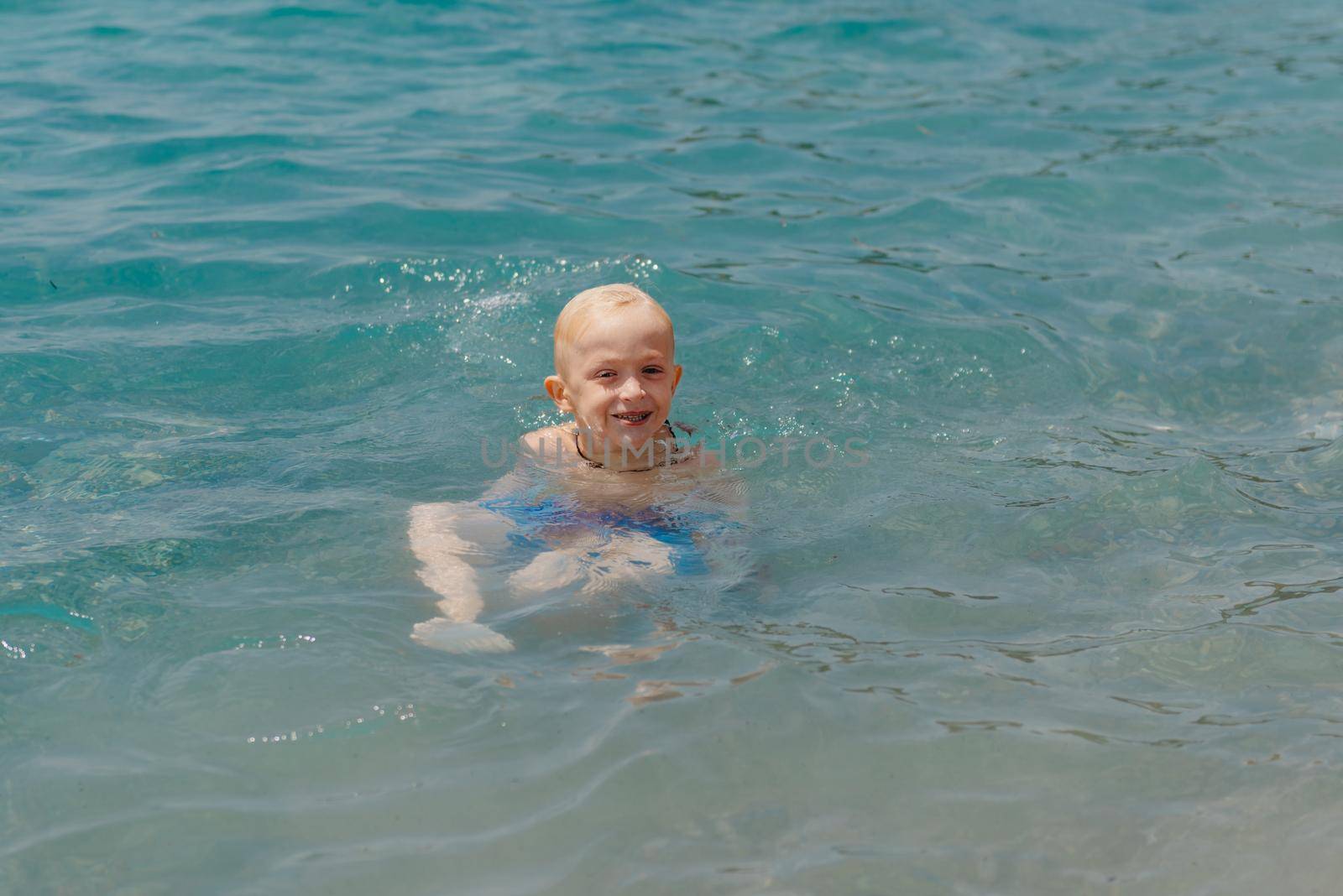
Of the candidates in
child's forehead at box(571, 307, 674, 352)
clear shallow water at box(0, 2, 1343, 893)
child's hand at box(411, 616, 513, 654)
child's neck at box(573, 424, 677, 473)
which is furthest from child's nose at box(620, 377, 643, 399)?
child's hand at box(411, 616, 513, 654)

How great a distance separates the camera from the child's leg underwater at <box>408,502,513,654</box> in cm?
360

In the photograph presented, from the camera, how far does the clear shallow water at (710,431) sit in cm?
293

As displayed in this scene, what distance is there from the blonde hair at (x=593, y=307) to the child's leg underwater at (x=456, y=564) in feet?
2.34

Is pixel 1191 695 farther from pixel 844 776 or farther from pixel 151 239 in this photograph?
pixel 151 239

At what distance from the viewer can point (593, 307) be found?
4652 millimetres

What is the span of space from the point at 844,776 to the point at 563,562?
1.34m

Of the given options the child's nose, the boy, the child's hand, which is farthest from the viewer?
the child's nose

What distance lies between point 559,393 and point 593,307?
40 centimetres

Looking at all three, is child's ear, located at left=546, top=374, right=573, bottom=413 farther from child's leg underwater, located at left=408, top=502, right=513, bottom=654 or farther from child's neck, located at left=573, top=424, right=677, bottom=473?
child's leg underwater, located at left=408, top=502, right=513, bottom=654

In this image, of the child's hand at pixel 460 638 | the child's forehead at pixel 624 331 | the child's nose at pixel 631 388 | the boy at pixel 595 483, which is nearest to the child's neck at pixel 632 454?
A: the boy at pixel 595 483

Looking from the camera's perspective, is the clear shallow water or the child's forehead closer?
the clear shallow water

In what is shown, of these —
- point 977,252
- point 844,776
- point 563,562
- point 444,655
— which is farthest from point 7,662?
point 977,252

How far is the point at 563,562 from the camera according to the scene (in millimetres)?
4098

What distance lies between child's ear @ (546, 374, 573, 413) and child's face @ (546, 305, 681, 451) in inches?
4.2
